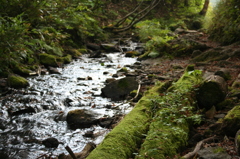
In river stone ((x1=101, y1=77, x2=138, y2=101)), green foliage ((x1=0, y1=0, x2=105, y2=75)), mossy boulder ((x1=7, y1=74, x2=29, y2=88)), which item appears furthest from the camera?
mossy boulder ((x1=7, y1=74, x2=29, y2=88))

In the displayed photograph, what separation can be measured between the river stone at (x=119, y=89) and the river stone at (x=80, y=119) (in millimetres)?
1295

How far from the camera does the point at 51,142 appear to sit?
3389 millimetres

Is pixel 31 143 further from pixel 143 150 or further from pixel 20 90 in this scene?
pixel 20 90

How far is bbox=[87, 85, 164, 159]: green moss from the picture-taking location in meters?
2.22

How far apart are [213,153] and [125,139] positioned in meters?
0.98

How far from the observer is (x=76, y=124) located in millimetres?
4043

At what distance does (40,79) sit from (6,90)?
1.40 meters

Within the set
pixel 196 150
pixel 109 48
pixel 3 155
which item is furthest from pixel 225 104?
pixel 109 48

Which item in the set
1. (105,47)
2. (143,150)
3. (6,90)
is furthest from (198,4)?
(143,150)

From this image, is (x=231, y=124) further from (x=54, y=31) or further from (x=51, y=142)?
(x=54, y=31)

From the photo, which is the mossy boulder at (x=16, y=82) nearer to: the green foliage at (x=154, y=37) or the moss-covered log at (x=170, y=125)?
the moss-covered log at (x=170, y=125)

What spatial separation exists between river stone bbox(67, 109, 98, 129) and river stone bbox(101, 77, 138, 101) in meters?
1.29

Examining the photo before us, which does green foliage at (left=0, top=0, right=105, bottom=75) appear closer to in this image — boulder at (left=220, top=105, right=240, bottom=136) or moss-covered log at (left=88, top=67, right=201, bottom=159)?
moss-covered log at (left=88, top=67, right=201, bottom=159)

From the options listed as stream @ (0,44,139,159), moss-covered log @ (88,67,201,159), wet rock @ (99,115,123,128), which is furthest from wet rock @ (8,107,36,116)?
moss-covered log @ (88,67,201,159)
